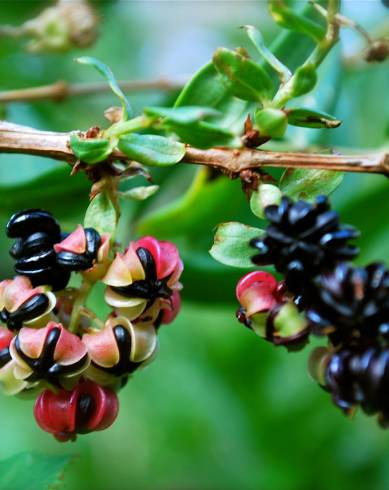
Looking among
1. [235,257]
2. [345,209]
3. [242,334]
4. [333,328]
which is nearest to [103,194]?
[235,257]

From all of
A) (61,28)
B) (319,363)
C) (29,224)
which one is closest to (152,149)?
(29,224)

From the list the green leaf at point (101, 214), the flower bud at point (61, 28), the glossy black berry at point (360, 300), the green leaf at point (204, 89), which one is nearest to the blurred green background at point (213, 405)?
the flower bud at point (61, 28)

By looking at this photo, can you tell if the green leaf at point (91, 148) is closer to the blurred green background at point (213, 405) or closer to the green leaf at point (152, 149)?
the green leaf at point (152, 149)

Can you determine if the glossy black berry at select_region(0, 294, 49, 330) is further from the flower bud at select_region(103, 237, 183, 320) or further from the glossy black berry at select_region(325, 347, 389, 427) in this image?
the glossy black berry at select_region(325, 347, 389, 427)

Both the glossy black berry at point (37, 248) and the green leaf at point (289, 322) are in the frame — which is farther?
the glossy black berry at point (37, 248)

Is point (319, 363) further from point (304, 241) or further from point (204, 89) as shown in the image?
point (204, 89)
